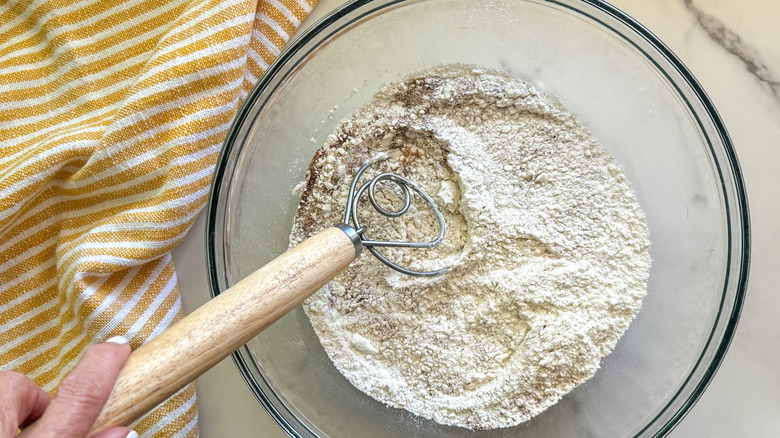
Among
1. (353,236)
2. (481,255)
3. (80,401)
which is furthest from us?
(481,255)

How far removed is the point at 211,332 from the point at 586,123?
65 cm

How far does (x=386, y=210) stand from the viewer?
887 millimetres

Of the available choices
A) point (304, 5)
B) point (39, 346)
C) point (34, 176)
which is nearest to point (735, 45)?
point (304, 5)

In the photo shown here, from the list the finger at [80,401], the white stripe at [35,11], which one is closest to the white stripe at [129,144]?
the white stripe at [35,11]

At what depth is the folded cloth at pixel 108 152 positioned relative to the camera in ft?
2.91

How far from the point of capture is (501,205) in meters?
0.88

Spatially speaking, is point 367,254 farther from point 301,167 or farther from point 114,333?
point 114,333

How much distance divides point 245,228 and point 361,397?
0.34 m

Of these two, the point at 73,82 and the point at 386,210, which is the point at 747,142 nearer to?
the point at 386,210

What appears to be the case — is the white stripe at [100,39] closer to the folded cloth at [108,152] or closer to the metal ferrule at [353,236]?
the folded cloth at [108,152]

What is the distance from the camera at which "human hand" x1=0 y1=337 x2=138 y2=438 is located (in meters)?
0.63

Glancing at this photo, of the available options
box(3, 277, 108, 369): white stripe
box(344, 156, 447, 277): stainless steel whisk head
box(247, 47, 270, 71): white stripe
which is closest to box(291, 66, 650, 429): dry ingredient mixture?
box(344, 156, 447, 277): stainless steel whisk head

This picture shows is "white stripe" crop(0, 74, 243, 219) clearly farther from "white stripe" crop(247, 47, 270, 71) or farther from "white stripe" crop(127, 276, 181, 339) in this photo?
"white stripe" crop(127, 276, 181, 339)

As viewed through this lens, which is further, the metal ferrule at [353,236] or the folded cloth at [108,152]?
the folded cloth at [108,152]
